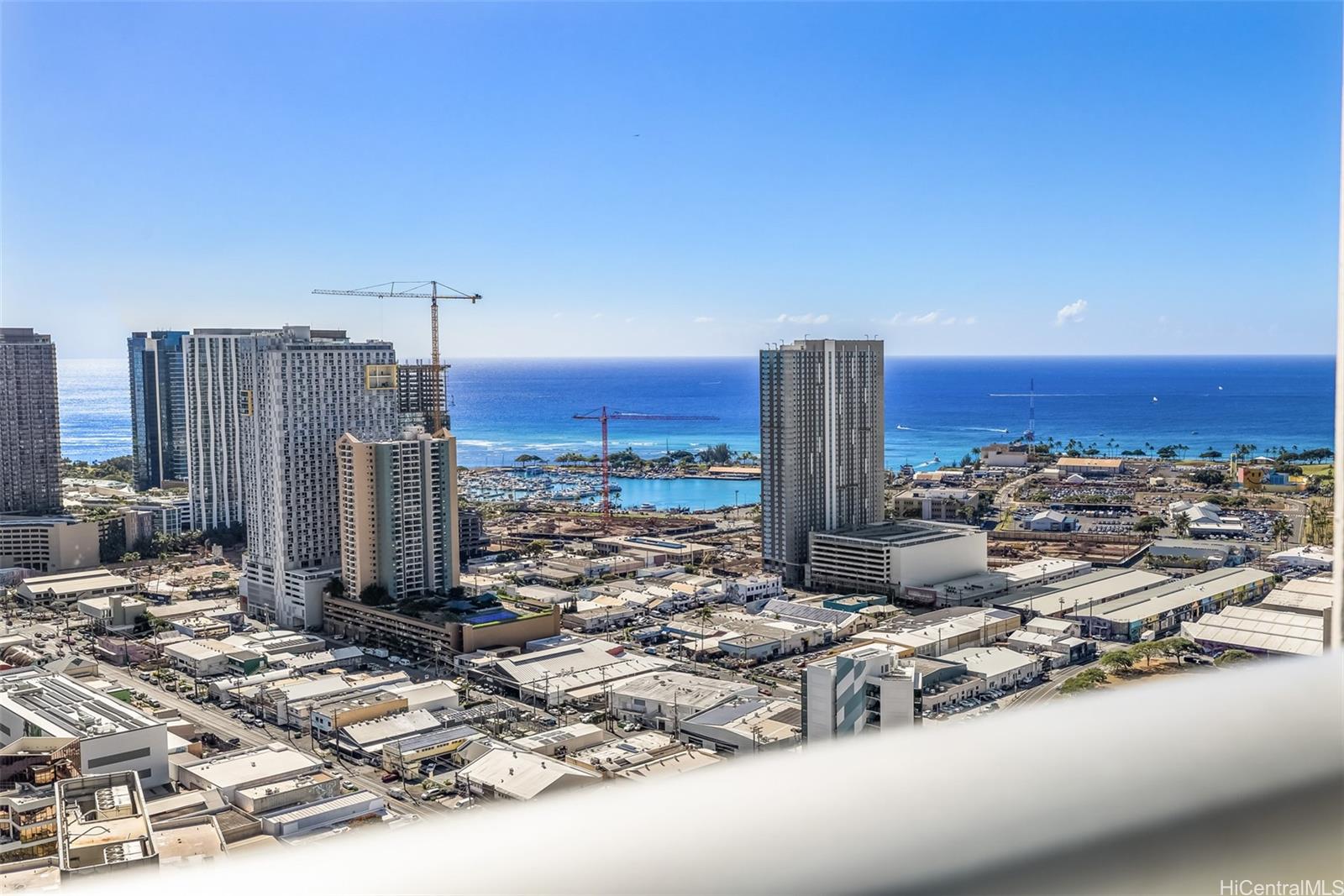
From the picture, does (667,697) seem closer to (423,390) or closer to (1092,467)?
(423,390)

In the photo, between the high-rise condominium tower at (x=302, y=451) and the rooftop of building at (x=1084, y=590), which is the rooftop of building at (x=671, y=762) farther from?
the high-rise condominium tower at (x=302, y=451)

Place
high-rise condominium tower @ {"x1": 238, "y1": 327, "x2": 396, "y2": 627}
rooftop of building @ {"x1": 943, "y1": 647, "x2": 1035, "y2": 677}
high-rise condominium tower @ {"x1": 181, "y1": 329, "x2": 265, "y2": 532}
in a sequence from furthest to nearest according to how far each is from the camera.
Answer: high-rise condominium tower @ {"x1": 181, "y1": 329, "x2": 265, "y2": 532} → high-rise condominium tower @ {"x1": 238, "y1": 327, "x2": 396, "y2": 627} → rooftop of building @ {"x1": 943, "y1": 647, "x2": 1035, "y2": 677}

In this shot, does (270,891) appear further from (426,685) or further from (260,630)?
(260,630)

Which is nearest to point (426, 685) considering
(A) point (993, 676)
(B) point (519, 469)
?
(A) point (993, 676)

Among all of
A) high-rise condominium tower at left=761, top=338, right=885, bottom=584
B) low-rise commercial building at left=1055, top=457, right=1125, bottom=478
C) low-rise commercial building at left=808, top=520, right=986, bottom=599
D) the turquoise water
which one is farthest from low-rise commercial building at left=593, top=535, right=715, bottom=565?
low-rise commercial building at left=1055, top=457, right=1125, bottom=478

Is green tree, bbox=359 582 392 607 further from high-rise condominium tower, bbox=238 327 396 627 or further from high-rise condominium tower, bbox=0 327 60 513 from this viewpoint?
high-rise condominium tower, bbox=0 327 60 513

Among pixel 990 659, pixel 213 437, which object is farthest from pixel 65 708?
pixel 213 437
